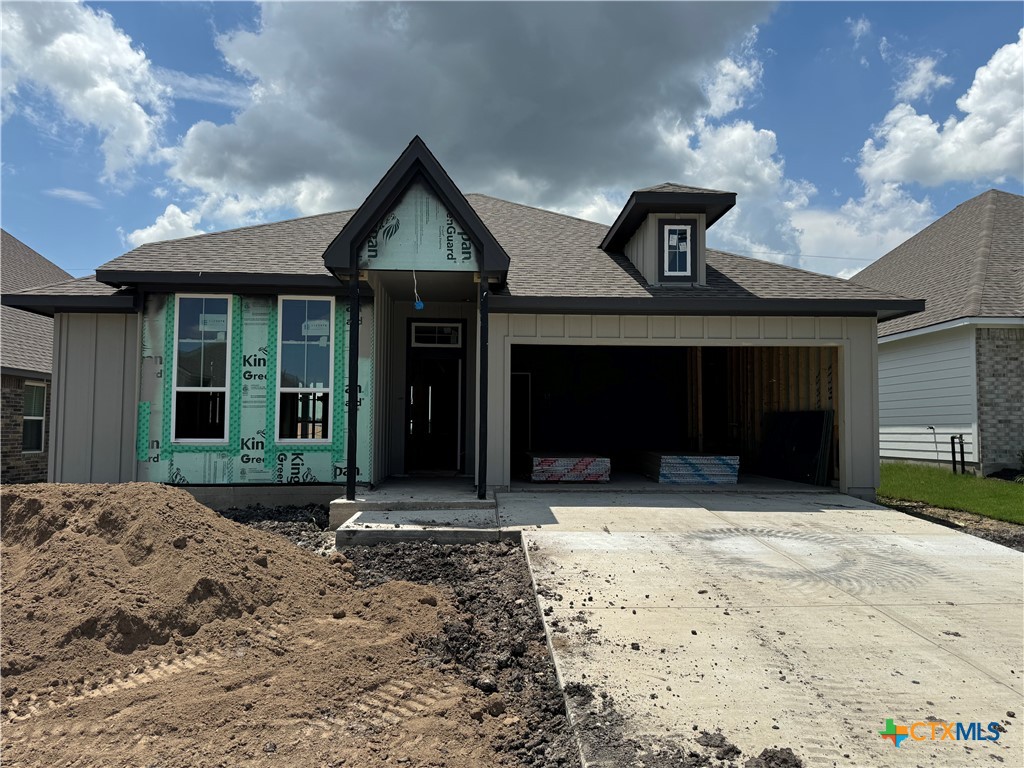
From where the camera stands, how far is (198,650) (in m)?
4.02

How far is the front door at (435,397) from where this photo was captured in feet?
39.0

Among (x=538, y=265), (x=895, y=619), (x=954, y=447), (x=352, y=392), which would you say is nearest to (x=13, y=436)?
(x=352, y=392)

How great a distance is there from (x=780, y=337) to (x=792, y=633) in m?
6.72

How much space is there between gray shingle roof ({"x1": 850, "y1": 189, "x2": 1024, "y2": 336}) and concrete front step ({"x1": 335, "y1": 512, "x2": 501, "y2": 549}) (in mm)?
11628

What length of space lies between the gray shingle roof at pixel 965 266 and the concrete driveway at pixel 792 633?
28.0 feet

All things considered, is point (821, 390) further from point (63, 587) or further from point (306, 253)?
point (63, 587)

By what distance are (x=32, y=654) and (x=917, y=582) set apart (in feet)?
21.8

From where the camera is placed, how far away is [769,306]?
9.59 m

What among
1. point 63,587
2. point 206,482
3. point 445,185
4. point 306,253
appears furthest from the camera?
point 306,253

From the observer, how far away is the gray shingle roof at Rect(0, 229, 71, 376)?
13.0 m

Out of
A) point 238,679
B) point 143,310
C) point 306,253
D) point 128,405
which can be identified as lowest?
point 238,679

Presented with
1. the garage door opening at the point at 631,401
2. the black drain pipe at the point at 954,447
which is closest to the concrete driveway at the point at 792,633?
the garage door opening at the point at 631,401

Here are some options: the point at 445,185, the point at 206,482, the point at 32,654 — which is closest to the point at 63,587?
the point at 32,654

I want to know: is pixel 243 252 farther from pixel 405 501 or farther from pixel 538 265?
pixel 405 501
